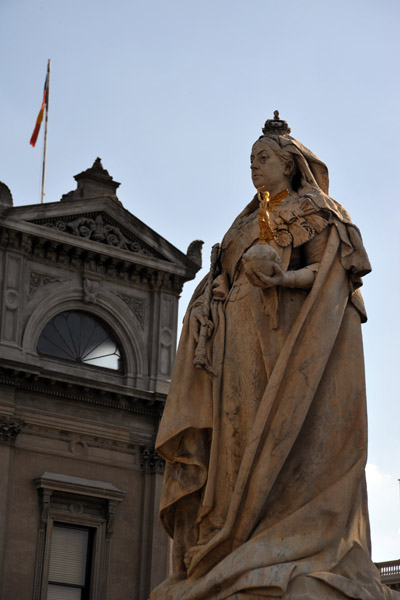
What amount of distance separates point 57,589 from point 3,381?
18.0 ft

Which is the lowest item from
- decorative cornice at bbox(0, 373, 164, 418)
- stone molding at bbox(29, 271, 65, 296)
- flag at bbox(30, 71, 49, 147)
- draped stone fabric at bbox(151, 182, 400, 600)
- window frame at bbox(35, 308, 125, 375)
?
draped stone fabric at bbox(151, 182, 400, 600)

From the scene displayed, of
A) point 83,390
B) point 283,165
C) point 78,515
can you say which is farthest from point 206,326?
point 83,390

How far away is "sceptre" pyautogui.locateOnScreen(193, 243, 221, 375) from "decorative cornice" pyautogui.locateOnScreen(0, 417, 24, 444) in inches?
1017

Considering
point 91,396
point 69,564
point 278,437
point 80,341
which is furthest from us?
point 80,341

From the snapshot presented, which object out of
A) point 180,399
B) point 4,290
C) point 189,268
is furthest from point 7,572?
point 180,399

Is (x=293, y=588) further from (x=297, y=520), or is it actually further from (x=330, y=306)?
(x=330, y=306)

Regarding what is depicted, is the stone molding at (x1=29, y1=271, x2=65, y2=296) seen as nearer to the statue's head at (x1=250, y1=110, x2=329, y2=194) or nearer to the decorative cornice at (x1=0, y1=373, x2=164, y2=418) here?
the decorative cornice at (x1=0, y1=373, x2=164, y2=418)

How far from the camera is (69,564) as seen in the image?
3269 centimetres

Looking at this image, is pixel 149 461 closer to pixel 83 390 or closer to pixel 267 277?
pixel 83 390

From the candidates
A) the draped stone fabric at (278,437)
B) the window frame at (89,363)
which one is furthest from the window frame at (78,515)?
the draped stone fabric at (278,437)

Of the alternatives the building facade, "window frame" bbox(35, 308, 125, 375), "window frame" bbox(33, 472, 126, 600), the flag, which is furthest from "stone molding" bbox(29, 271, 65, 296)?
the flag

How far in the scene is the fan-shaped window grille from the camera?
34.3m

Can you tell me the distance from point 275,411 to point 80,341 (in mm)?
28672

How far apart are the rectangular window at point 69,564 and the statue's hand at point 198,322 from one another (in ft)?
85.8
